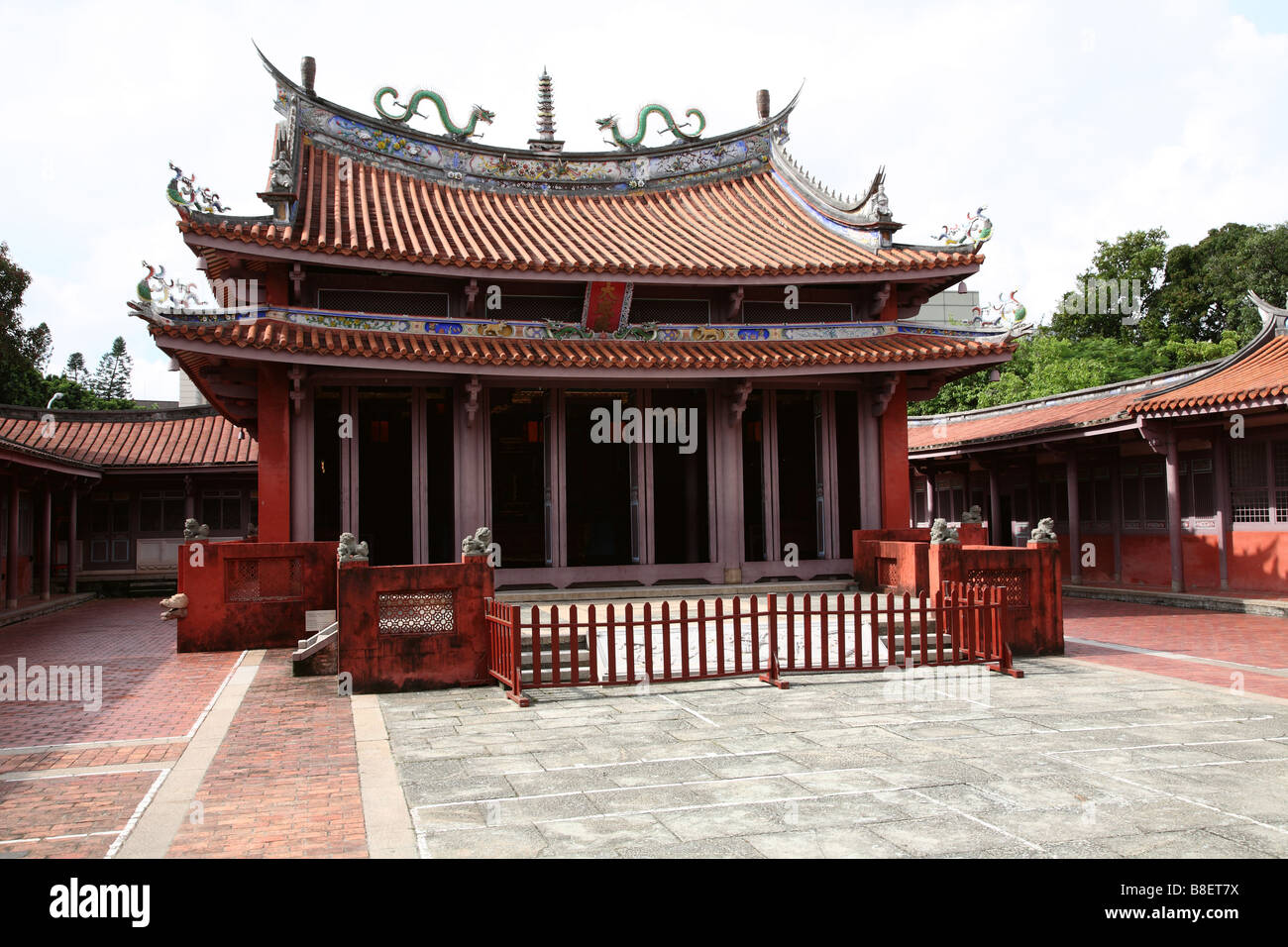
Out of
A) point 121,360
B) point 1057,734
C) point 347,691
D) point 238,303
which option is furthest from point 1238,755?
point 121,360

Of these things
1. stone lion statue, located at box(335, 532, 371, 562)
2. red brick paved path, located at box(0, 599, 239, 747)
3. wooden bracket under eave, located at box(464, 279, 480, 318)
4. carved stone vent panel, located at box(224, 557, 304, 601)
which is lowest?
red brick paved path, located at box(0, 599, 239, 747)

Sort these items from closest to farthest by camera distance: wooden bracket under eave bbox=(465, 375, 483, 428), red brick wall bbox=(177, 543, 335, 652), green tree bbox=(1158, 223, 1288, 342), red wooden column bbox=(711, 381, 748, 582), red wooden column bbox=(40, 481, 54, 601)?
red brick wall bbox=(177, 543, 335, 652)
wooden bracket under eave bbox=(465, 375, 483, 428)
red wooden column bbox=(711, 381, 748, 582)
red wooden column bbox=(40, 481, 54, 601)
green tree bbox=(1158, 223, 1288, 342)

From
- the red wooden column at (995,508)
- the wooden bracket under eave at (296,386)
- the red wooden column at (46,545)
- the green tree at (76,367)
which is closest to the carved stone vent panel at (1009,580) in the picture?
the wooden bracket under eave at (296,386)

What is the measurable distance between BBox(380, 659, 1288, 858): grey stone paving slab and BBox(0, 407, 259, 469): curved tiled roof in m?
19.5

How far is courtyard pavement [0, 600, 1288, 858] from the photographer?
17.3ft

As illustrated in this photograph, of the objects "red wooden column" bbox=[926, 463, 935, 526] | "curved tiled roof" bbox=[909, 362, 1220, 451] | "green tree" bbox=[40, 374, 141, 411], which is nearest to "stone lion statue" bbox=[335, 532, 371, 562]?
"curved tiled roof" bbox=[909, 362, 1220, 451]

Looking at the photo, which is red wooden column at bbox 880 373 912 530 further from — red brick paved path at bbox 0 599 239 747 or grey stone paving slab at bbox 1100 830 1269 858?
grey stone paving slab at bbox 1100 830 1269 858

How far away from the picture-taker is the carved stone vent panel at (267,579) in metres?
13.1

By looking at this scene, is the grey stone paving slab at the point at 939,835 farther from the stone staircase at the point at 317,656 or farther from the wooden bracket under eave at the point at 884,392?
the wooden bracket under eave at the point at 884,392

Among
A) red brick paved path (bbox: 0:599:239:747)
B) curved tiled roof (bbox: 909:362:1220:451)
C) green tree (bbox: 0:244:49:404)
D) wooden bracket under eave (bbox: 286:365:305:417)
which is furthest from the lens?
green tree (bbox: 0:244:49:404)

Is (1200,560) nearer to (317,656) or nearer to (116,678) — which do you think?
(317,656)

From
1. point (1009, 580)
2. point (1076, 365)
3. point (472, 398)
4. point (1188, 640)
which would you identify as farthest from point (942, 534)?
point (1076, 365)

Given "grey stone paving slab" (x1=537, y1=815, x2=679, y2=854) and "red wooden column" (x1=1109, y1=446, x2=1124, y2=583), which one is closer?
"grey stone paving slab" (x1=537, y1=815, x2=679, y2=854)

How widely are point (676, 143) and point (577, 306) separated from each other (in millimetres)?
5835
